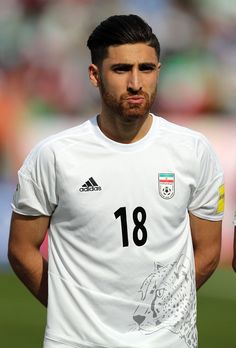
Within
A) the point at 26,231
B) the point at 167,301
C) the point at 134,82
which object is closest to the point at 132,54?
the point at 134,82

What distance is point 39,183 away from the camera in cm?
519

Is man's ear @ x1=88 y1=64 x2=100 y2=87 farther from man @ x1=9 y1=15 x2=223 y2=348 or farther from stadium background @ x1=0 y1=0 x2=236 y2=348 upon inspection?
stadium background @ x1=0 y1=0 x2=236 y2=348

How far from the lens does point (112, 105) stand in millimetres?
5109

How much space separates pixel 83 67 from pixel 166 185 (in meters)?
11.9

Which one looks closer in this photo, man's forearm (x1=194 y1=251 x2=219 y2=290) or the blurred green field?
man's forearm (x1=194 y1=251 x2=219 y2=290)

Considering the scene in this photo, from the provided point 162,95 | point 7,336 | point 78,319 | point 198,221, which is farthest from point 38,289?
point 162,95

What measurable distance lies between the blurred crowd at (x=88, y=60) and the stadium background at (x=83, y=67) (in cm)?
2

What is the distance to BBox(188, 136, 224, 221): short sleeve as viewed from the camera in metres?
5.33

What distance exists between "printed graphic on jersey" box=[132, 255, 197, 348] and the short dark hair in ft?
3.44

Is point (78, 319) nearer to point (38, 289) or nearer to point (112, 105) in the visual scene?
A: point (38, 289)

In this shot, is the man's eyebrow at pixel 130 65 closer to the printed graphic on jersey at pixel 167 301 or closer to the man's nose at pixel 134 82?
the man's nose at pixel 134 82

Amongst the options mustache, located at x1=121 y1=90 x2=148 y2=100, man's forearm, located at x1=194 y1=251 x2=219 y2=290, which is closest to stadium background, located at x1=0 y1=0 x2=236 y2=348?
man's forearm, located at x1=194 y1=251 x2=219 y2=290

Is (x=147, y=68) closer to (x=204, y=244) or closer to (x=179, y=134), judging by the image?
(x=179, y=134)

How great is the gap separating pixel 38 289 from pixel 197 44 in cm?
1175
